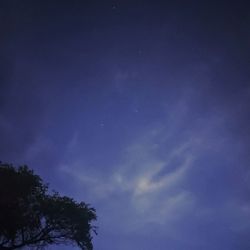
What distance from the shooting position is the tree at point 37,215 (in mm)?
34594

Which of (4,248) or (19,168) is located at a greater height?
(19,168)

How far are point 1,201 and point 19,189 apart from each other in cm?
221

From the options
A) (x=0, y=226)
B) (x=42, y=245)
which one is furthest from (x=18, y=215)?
(x=42, y=245)

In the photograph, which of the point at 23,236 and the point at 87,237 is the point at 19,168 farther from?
the point at 87,237

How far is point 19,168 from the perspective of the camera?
3659 centimetres

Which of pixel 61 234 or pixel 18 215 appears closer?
pixel 18 215

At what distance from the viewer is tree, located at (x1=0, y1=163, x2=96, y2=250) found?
113ft

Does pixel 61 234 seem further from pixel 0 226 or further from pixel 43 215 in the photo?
pixel 0 226

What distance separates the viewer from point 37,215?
3559 centimetres

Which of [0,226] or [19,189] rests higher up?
[19,189]

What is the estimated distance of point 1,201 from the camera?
33.5 meters

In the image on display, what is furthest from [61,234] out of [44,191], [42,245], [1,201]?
[1,201]

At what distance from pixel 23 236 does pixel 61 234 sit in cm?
375

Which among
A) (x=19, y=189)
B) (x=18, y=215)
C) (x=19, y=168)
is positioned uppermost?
(x=19, y=168)
